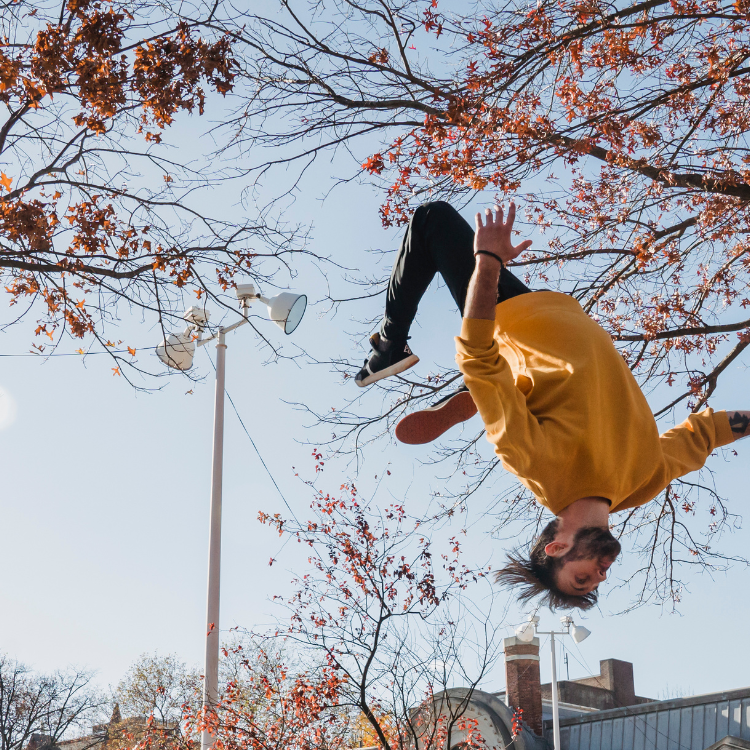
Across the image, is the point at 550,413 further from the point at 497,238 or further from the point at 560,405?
the point at 497,238

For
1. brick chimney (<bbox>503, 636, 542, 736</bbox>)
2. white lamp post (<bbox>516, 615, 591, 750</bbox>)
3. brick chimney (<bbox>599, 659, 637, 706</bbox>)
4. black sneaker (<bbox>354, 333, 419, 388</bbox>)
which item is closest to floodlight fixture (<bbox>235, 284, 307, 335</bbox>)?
black sneaker (<bbox>354, 333, 419, 388</bbox>)

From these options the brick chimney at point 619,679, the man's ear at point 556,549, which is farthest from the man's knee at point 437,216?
the brick chimney at point 619,679

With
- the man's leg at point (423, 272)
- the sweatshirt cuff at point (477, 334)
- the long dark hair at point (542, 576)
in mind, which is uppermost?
the man's leg at point (423, 272)

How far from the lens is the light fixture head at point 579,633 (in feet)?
56.5

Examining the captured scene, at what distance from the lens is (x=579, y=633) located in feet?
57.5

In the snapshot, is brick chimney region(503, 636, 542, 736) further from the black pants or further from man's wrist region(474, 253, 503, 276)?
man's wrist region(474, 253, 503, 276)

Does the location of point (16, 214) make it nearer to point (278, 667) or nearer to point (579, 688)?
point (278, 667)

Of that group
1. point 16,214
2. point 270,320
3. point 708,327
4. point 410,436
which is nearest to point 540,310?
point 410,436

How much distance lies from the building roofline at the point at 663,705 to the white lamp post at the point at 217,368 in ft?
36.0

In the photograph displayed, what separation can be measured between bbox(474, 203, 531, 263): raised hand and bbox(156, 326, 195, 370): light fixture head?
15.2ft

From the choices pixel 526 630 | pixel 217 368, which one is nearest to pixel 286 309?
pixel 217 368

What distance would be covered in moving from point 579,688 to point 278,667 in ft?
70.1

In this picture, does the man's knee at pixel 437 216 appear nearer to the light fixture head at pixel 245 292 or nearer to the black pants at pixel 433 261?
the black pants at pixel 433 261

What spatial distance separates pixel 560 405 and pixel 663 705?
16.9 metres
